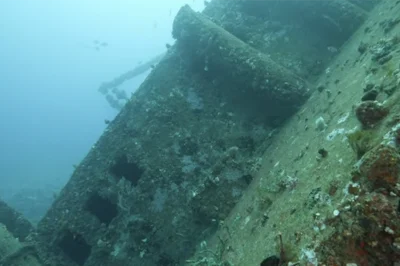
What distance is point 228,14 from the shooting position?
12.4 meters

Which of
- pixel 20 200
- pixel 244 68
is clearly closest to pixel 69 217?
pixel 244 68

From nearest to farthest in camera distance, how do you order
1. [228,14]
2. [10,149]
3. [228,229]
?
[228,229]
[228,14]
[10,149]

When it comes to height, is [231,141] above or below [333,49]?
below

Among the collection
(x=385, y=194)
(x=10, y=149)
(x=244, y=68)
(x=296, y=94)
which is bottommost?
(x=385, y=194)

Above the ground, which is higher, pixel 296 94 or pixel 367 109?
pixel 296 94

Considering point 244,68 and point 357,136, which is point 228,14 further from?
point 357,136

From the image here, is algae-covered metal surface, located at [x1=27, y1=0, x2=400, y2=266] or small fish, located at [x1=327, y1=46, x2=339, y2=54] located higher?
small fish, located at [x1=327, y1=46, x2=339, y2=54]

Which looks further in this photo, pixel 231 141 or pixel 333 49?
pixel 333 49

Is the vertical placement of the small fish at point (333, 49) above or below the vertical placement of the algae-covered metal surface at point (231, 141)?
above

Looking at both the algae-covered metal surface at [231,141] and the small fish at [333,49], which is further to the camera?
the small fish at [333,49]

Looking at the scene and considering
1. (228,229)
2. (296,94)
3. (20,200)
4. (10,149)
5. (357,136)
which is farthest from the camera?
(10,149)

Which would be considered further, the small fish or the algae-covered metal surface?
the small fish

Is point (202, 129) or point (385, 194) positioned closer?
point (385, 194)

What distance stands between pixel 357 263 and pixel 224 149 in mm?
7149
